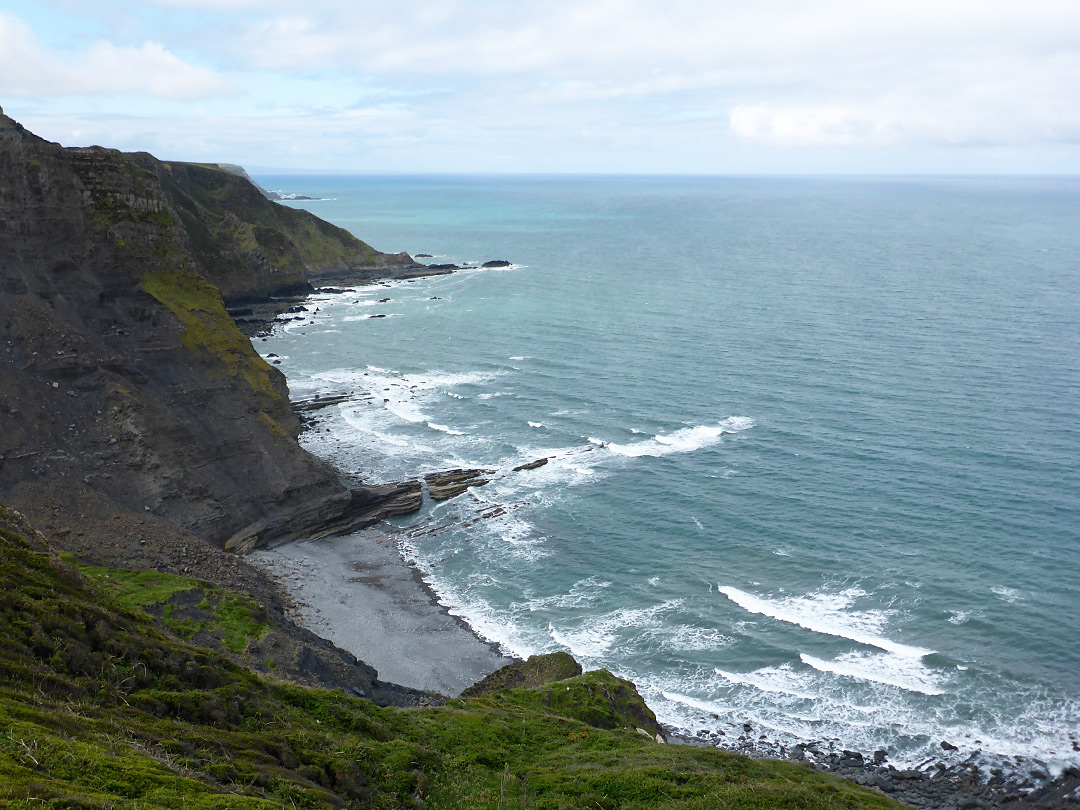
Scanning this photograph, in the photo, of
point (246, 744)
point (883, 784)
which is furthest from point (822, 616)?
point (246, 744)

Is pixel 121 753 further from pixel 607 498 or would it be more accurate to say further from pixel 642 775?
pixel 607 498

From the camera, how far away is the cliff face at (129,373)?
49719mm

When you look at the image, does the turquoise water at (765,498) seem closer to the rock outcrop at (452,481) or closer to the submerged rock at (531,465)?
the submerged rock at (531,465)

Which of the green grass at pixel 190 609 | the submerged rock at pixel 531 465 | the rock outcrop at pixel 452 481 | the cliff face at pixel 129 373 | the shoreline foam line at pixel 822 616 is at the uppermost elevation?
the cliff face at pixel 129 373

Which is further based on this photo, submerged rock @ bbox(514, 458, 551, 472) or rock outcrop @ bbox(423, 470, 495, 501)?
submerged rock @ bbox(514, 458, 551, 472)

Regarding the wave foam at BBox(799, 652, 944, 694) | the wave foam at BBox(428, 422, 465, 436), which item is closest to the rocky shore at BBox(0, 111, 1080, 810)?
the wave foam at BBox(799, 652, 944, 694)

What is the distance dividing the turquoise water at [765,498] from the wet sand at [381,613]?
6.10 feet

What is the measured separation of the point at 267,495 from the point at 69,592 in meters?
29.9

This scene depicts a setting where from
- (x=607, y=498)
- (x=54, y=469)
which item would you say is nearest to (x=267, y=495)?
(x=54, y=469)

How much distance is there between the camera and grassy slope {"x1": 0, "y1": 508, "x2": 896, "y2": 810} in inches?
693

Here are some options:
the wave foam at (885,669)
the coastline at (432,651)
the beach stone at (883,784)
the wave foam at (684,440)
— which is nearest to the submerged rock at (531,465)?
the wave foam at (684,440)

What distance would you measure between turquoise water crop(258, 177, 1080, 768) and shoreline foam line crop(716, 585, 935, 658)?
156mm

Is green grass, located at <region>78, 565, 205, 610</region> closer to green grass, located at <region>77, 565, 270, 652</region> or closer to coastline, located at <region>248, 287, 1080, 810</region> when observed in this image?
green grass, located at <region>77, 565, 270, 652</region>

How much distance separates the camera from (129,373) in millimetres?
54031
